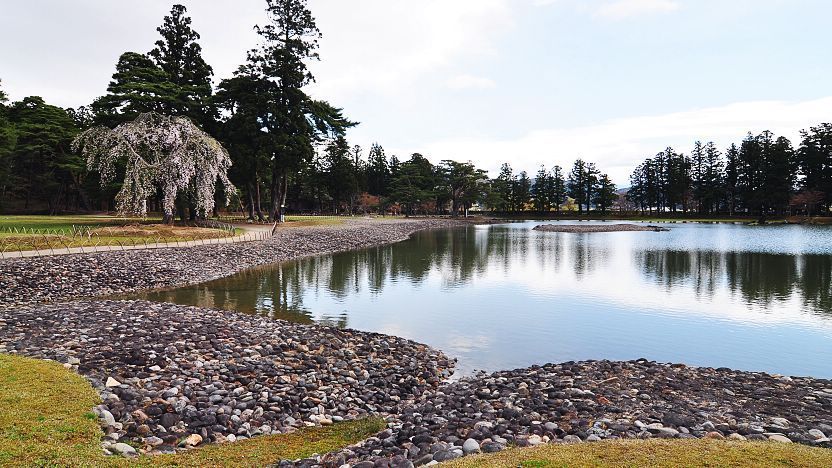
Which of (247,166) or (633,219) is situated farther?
(633,219)

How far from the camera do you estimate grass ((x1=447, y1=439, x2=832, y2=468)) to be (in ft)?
18.8

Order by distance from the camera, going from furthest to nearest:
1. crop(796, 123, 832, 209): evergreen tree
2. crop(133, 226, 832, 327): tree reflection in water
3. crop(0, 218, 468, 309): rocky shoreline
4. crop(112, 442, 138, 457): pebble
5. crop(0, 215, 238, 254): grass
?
crop(796, 123, 832, 209): evergreen tree
crop(0, 215, 238, 254): grass
crop(133, 226, 832, 327): tree reflection in water
crop(0, 218, 468, 309): rocky shoreline
crop(112, 442, 138, 457): pebble

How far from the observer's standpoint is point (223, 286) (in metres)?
23.6

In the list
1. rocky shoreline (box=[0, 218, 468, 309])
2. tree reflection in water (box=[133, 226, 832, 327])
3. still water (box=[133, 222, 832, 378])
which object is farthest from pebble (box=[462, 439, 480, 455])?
rocky shoreline (box=[0, 218, 468, 309])

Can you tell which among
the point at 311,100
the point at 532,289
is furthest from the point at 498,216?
the point at 532,289

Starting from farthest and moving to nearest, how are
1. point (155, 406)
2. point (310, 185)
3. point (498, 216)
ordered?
point (498, 216) → point (310, 185) → point (155, 406)

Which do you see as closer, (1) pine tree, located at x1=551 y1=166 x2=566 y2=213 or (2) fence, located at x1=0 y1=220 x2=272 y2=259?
(2) fence, located at x1=0 y1=220 x2=272 y2=259

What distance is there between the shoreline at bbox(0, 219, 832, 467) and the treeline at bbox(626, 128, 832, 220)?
99.8m

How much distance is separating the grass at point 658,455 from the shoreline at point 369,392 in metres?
0.49

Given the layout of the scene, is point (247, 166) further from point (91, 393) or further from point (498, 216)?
point (498, 216)

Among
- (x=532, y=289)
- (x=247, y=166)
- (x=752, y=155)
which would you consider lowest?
(x=532, y=289)

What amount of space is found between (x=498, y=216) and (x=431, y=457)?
391ft

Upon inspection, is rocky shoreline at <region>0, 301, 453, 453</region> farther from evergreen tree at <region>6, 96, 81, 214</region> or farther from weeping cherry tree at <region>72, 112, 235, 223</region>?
evergreen tree at <region>6, 96, 81, 214</region>

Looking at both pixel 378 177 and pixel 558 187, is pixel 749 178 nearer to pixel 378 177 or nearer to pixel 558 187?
pixel 558 187
